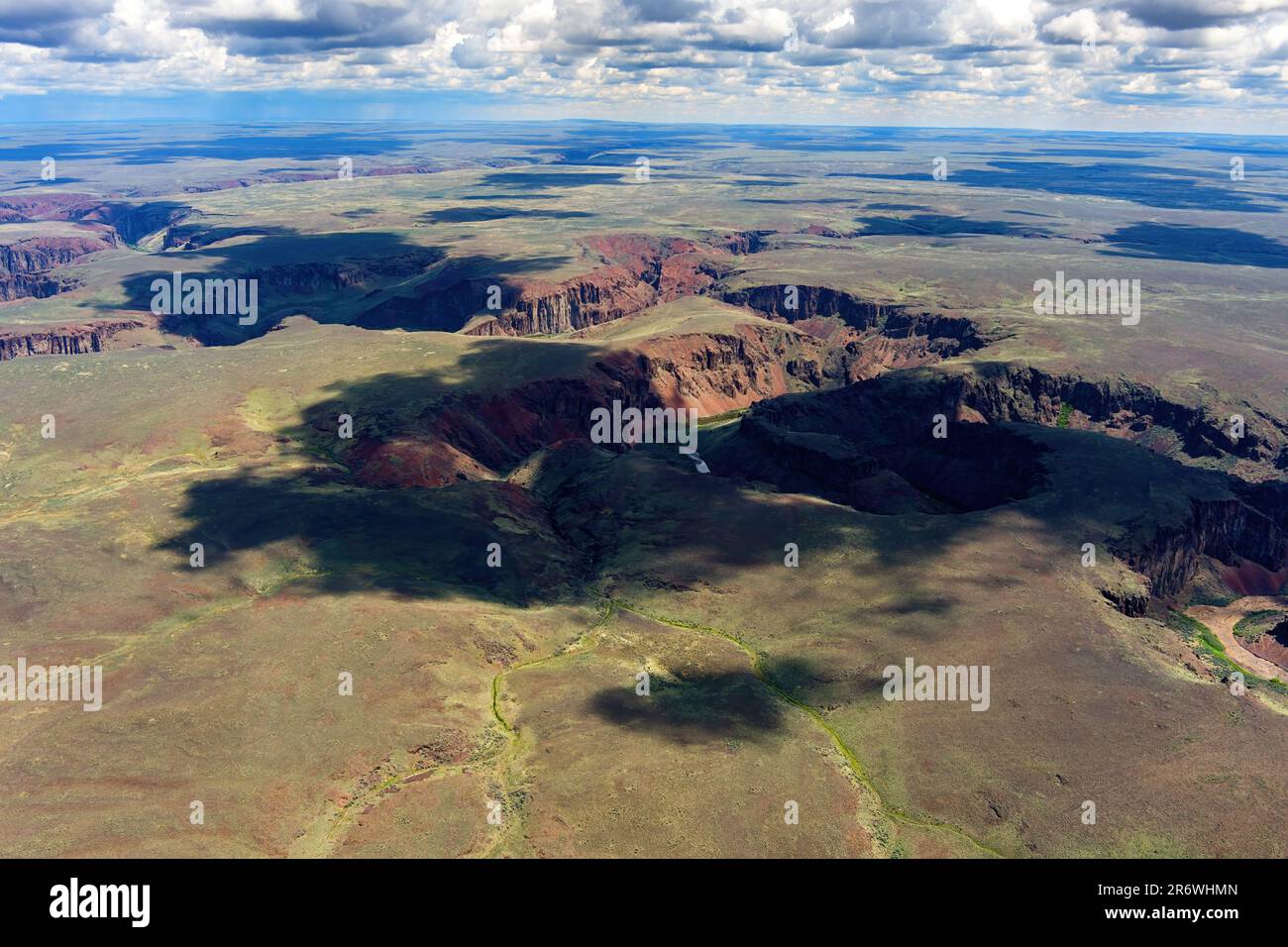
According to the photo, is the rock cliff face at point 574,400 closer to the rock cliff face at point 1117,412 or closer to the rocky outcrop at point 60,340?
the rock cliff face at point 1117,412

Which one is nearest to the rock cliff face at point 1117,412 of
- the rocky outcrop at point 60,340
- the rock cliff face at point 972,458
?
the rock cliff face at point 972,458

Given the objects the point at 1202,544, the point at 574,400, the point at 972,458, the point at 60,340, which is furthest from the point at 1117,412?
the point at 60,340

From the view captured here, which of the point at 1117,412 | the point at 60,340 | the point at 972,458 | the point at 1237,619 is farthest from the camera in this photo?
the point at 60,340

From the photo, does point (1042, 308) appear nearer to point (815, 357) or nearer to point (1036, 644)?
point (815, 357)

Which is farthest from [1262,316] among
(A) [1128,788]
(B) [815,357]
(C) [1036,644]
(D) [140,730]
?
(D) [140,730]

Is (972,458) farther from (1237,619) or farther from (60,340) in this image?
(60,340)
